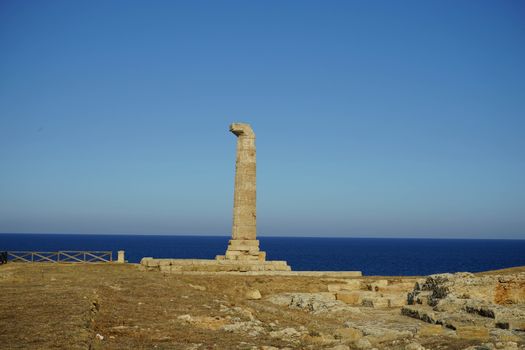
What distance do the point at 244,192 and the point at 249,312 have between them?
44.4 feet

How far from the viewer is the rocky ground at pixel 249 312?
12266mm

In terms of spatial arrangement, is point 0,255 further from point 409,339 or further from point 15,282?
point 409,339

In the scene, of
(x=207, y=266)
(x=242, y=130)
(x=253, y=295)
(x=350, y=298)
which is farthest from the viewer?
(x=242, y=130)

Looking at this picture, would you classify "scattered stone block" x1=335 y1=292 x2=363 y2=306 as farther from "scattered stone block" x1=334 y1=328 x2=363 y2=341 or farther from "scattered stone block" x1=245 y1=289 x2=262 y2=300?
"scattered stone block" x1=334 y1=328 x2=363 y2=341

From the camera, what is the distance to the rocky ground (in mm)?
12266

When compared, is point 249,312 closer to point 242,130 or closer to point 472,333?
point 472,333

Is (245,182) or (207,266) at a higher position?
(245,182)

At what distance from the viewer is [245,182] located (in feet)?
98.5

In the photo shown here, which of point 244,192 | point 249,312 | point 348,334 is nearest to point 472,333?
point 348,334

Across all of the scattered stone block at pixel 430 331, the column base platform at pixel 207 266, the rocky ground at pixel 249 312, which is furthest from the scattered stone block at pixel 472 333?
the column base platform at pixel 207 266

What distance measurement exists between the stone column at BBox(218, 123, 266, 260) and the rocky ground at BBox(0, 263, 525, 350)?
431cm

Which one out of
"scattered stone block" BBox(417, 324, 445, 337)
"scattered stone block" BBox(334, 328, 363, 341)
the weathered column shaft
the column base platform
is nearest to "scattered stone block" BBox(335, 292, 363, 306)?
the column base platform

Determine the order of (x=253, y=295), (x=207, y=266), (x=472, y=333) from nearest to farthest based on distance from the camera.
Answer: (x=472, y=333), (x=253, y=295), (x=207, y=266)

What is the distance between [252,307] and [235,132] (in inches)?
508
